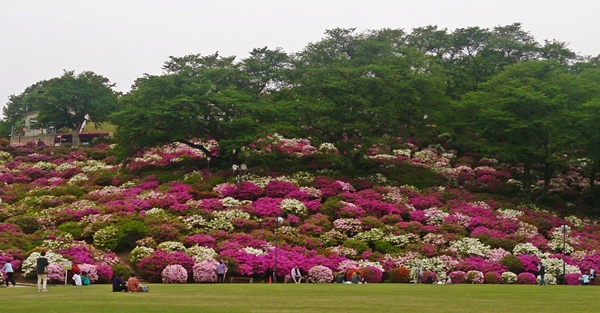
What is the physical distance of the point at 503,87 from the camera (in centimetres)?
4709

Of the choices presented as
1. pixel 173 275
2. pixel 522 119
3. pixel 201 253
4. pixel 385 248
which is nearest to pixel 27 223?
pixel 201 253

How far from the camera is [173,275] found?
29.7m

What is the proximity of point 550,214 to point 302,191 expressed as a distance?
Answer: 1429cm

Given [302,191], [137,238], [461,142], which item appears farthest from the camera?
[461,142]

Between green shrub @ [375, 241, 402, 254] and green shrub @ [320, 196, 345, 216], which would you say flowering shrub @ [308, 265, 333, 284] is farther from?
green shrub @ [320, 196, 345, 216]

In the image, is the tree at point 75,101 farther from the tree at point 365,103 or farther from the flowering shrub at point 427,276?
the flowering shrub at point 427,276

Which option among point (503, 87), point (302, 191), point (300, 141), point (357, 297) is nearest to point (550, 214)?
point (503, 87)

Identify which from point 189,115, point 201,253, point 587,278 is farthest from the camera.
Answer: point 189,115

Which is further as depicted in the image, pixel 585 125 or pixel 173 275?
pixel 585 125

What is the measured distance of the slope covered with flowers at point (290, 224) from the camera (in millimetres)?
31641

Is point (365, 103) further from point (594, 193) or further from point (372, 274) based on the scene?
point (372, 274)

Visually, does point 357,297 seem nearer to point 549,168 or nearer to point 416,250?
point 416,250

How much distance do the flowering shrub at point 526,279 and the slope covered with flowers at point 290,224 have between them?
6 centimetres

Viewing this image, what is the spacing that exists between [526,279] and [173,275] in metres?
15.0
